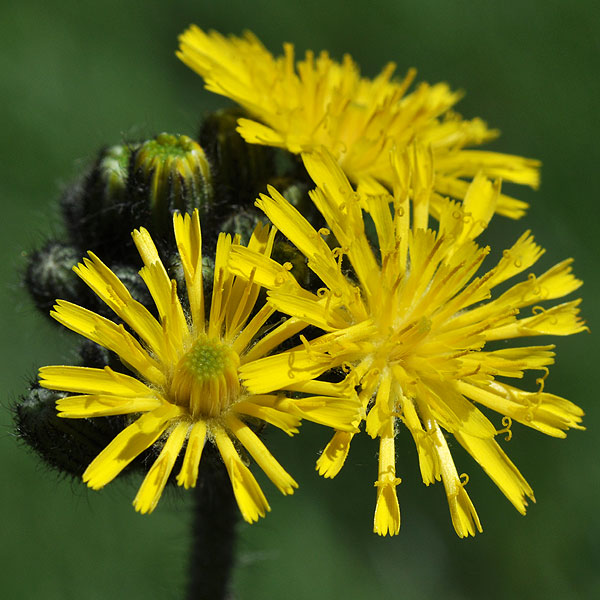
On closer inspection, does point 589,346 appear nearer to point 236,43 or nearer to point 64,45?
point 236,43

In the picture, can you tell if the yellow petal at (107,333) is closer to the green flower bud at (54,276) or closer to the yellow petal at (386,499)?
the green flower bud at (54,276)

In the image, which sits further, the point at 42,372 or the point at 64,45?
the point at 64,45

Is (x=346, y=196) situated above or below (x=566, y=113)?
below

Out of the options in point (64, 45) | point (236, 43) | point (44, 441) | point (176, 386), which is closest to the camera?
point (176, 386)

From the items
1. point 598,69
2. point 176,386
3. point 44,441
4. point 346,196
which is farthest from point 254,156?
point 598,69

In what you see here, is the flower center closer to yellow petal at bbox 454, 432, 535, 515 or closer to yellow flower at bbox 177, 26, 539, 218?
yellow petal at bbox 454, 432, 535, 515

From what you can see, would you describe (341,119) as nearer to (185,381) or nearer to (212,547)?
(185,381)

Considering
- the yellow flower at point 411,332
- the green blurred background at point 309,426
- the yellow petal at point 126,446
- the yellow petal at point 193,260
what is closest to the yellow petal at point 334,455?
the yellow flower at point 411,332

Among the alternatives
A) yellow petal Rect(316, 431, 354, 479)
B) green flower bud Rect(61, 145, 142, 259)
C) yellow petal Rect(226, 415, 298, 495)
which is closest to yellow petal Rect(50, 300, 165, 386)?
yellow petal Rect(226, 415, 298, 495)
